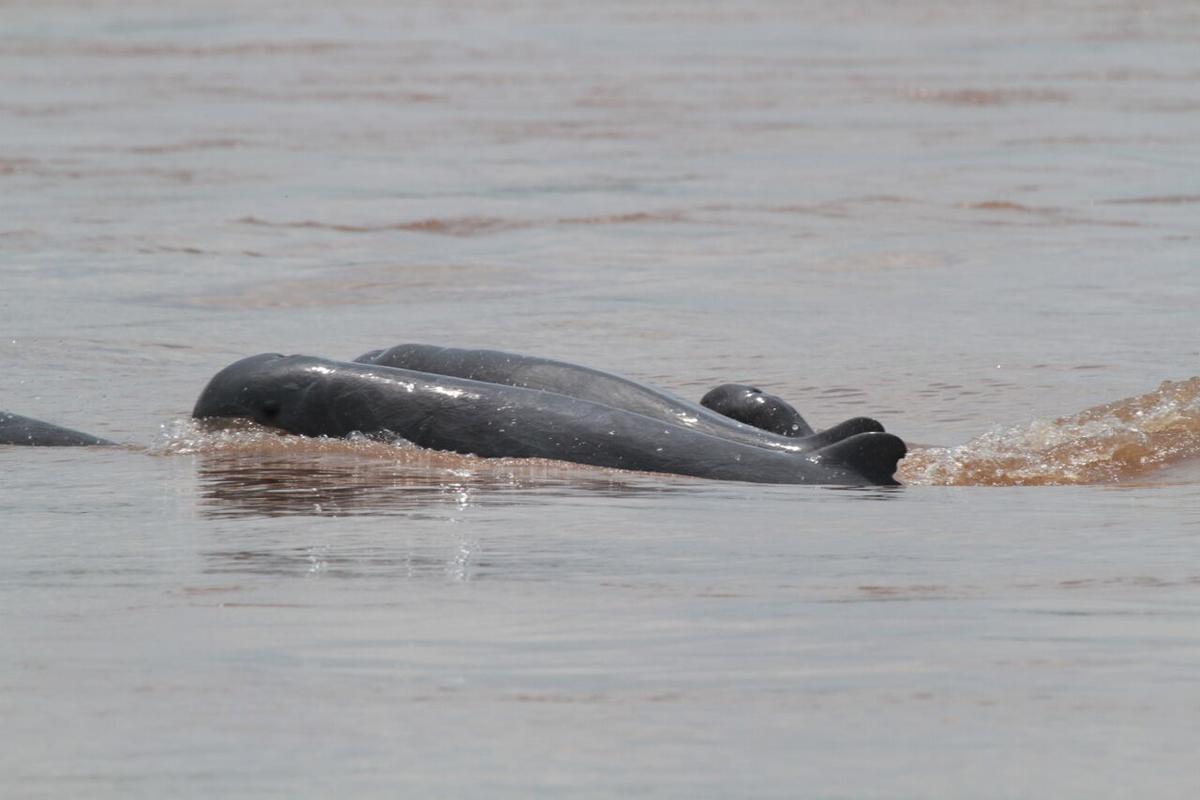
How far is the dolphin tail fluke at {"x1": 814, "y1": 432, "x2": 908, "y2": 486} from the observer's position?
8188 millimetres

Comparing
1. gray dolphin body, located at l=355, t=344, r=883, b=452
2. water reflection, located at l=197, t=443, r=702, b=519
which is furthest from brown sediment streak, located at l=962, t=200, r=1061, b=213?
water reflection, located at l=197, t=443, r=702, b=519

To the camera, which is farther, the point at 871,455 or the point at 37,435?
the point at 37,435

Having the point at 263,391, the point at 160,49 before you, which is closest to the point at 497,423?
the point at 263,391

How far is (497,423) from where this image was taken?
889 cm

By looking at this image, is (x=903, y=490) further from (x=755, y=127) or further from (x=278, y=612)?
(x=755, y=127)

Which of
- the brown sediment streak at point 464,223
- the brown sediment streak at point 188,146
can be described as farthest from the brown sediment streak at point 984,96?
the brown sediment streak at point 464,223

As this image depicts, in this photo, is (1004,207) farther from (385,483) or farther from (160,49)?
(160,49)

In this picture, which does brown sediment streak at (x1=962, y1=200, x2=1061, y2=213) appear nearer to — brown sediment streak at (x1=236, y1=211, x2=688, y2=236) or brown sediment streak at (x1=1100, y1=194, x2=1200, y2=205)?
brown sediment streak at (x1=1100, y1=194, x2=1200, y2=205)

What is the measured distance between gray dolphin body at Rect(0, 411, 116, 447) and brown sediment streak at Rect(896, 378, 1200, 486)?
3122 millimetres

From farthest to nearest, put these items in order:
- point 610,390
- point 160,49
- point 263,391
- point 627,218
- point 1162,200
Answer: point 160,49 → point 1162,200 → point 627,218 → point 610,390 → point 263,391

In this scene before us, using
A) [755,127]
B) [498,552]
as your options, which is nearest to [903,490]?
[498,552]

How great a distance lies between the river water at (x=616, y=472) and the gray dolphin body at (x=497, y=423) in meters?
0.16

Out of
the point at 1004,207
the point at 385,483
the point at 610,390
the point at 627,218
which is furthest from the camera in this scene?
the point at 1004,207

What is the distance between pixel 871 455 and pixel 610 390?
1.54 metres
